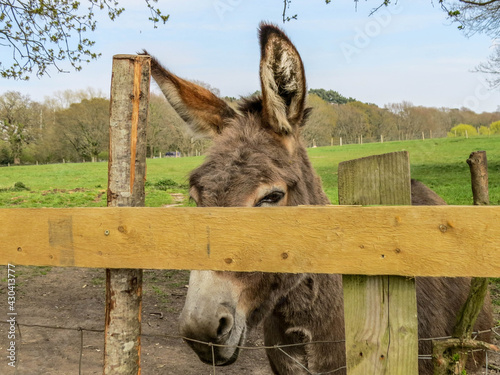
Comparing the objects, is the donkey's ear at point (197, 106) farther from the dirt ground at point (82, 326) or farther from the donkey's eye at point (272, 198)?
the dirt ground at point (82, 326)

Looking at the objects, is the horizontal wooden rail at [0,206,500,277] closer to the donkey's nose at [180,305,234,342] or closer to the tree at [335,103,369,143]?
the donkey's nose at [180,305,234,342]

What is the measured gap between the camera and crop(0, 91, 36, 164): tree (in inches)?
1826

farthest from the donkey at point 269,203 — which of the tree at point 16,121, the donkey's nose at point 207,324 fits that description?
the tree at point 16,121

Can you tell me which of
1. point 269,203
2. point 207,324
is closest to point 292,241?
point 207,324

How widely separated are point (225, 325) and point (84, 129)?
59.8 meters

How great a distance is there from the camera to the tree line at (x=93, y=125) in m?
49.1

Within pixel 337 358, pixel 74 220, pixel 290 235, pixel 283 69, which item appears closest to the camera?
pixel 290 235

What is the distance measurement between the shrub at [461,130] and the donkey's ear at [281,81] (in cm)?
6694

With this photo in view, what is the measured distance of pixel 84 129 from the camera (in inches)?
2207

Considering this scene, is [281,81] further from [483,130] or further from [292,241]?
[483,130]

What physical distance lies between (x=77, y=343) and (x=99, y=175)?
27.0 metres

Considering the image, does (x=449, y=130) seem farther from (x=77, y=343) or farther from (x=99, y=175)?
(x=77, y=343)

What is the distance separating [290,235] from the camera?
5.32 ft

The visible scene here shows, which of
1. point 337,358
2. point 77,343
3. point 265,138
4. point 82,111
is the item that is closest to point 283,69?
point 265,138
